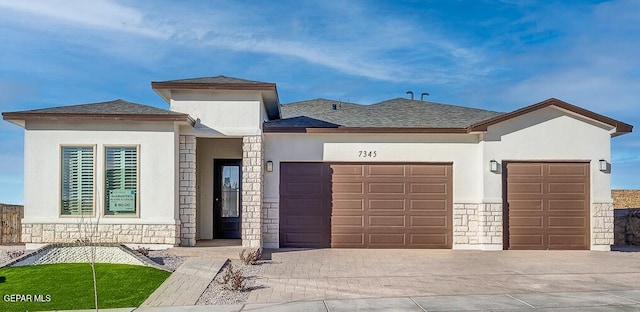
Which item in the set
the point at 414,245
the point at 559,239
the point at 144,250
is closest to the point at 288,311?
the point at 144,250

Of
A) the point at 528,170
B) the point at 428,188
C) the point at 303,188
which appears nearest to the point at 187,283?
the point at 303,188

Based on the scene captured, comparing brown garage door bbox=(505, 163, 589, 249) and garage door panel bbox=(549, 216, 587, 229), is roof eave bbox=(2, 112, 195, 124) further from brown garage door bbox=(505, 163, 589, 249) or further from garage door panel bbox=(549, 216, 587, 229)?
garage door panel bbox=(549, 216, 587, 229)

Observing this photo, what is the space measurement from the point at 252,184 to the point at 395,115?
207 inches

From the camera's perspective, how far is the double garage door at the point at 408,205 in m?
15.7

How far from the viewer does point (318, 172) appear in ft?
51.7

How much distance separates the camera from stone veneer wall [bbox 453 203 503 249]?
15.5 metres

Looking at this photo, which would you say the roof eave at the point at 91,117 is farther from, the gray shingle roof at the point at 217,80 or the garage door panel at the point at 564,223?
the garage door panel at the point at 564,223

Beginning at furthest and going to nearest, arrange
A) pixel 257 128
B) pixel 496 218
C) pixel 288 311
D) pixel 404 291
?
pixel 496 218
pixel 257 128
pixel 404 291
pixel 288 311

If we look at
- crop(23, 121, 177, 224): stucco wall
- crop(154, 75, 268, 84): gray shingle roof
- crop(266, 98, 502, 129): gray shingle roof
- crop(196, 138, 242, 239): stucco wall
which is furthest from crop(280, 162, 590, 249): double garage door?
crop(23, 121, 177, 224): stucco wall

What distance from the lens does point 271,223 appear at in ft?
51.0

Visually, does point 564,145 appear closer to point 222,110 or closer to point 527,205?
point 527,205

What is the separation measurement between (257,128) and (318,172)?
2.35 meters

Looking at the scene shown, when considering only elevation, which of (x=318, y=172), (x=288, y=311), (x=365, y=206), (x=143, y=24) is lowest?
(x=288, y=311)

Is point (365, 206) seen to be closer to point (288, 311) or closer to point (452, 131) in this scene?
point (452, 131)
